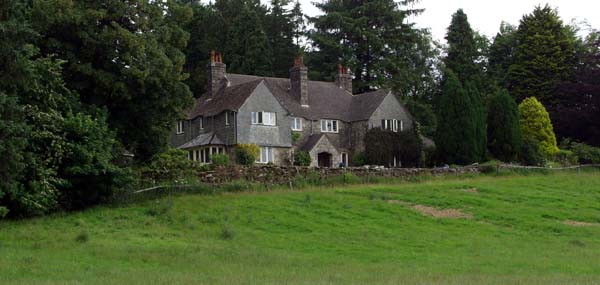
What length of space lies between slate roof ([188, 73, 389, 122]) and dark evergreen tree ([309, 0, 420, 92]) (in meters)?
8.99

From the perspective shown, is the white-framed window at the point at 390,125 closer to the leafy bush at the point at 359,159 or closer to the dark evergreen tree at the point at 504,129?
the leafy bush at the point at 359,159

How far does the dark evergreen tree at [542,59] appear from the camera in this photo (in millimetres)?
75250

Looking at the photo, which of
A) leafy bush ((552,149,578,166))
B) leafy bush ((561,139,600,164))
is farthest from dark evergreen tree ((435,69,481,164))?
leafy bush ((561,139,600,164))

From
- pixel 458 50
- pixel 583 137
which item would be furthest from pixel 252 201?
pixel 458 50

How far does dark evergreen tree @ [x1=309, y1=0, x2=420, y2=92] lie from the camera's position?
3189 inches

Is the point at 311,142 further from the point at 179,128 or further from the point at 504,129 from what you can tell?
the point at 504,129

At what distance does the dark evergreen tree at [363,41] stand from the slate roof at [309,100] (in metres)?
8.99

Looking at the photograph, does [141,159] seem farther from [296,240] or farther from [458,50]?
[458,50]

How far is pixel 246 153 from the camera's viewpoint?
58.6m

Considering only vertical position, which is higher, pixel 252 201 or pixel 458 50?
pixel 458 50

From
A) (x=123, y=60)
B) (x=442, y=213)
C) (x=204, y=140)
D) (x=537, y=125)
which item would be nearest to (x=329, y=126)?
(x=204, y=140)

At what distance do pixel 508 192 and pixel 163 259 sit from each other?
23.9m

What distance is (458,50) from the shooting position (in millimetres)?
86250

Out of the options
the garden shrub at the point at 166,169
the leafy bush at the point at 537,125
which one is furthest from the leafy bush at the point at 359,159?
the garden shrub at the point at 166,169
